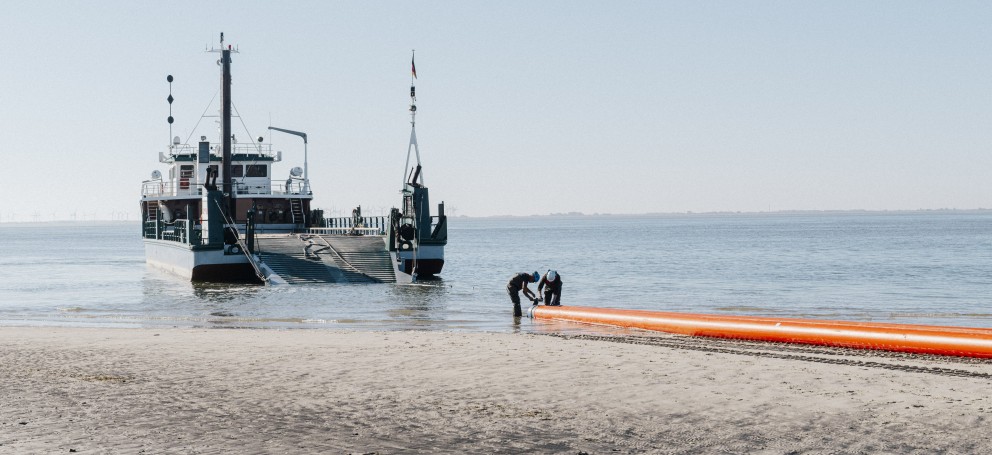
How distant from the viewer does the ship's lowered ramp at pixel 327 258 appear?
1233 inches

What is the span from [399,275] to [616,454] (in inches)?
978

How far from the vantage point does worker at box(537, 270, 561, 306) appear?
20.6 meters

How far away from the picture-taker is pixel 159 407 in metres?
9.26

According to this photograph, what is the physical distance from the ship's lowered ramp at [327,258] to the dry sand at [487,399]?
1659 centimetres

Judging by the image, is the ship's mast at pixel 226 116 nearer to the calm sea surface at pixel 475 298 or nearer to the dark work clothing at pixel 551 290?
the calm sea surface at pixel 475 298

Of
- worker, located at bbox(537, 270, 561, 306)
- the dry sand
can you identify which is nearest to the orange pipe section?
the dry sand

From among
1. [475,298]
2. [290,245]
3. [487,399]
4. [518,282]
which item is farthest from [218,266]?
[487,399]

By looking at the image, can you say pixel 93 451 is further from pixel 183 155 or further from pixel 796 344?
pixel 183 155

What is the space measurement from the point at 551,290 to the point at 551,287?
145 millimetres

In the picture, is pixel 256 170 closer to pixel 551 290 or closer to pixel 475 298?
pixel 475 298

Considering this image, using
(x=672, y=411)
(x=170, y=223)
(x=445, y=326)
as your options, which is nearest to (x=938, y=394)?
(x=672, y=411)

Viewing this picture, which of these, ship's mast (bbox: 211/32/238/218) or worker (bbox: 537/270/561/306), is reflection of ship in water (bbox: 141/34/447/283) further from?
worker (bbox: 537/270/561/306)

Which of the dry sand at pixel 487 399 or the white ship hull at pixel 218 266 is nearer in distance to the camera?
the dry sand at pixel 487 399

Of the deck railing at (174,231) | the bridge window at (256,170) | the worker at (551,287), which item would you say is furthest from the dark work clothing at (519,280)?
the bridge window at (256,170)
